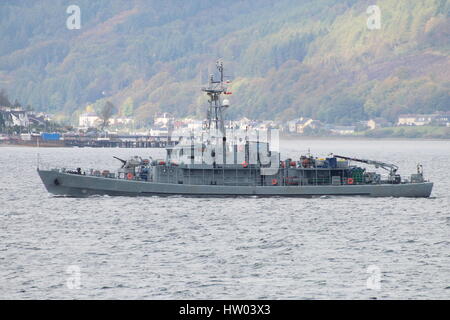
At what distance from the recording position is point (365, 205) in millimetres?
85688

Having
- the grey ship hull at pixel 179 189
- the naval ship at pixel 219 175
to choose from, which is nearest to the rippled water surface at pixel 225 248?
the grey ship hull at pixel 179 189

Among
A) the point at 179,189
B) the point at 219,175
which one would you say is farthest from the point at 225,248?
the point at 179,189

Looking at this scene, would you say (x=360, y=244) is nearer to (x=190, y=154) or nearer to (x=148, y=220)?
(x=148, y=220)

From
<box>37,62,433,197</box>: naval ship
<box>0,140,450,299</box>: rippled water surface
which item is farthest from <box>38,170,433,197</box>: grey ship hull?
<box>0,140,450,299</box>: rippled water surface

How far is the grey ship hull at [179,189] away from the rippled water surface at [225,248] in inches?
34.0

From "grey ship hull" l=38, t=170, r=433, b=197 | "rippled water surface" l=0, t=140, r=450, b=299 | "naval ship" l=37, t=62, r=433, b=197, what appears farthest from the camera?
"grey ship hull" l=38, t=170, r=433, b=197

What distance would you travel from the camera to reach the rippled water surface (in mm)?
50062

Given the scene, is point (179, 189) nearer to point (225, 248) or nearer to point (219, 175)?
point (219, 175)

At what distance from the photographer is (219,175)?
283ft

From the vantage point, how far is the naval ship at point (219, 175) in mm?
85875

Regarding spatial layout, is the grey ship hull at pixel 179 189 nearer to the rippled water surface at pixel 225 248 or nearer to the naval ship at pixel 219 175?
the naval ship at pixel 219 175

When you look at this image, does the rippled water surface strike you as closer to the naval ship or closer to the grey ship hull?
the grey ship hull

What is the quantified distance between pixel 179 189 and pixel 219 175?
373 centimetres
